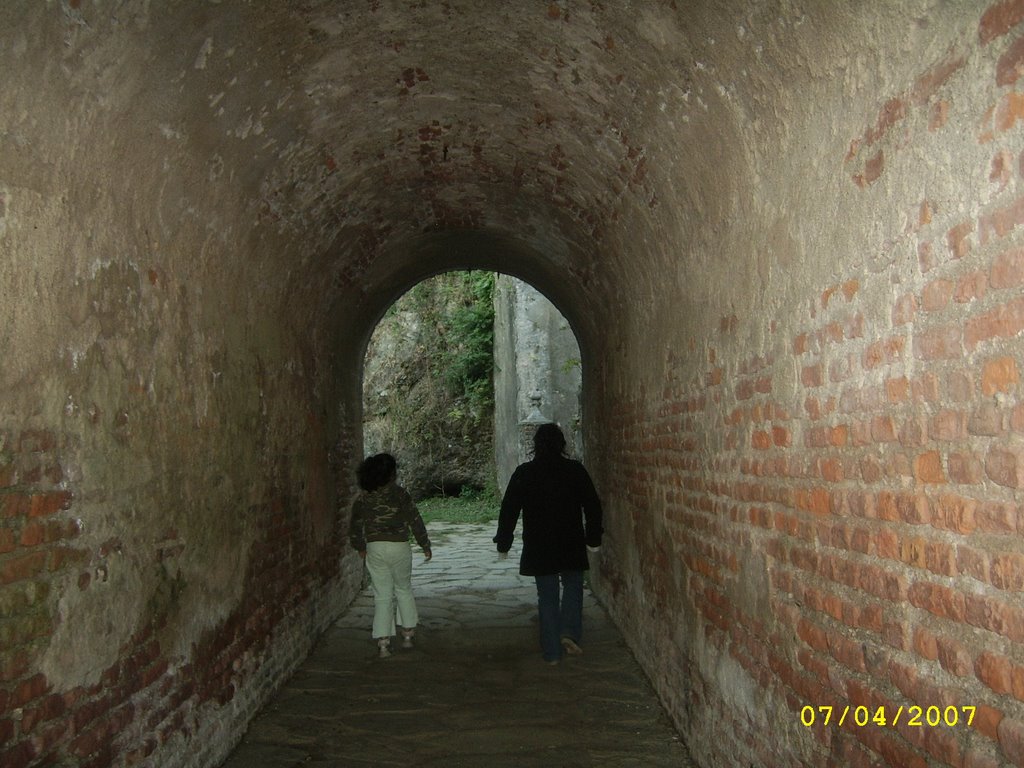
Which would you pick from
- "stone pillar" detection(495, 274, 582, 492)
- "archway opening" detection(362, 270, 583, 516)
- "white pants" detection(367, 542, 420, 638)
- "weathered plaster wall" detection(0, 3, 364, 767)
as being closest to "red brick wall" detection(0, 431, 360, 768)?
"weathered plaster wall" detection(0, 3, 364, 767)

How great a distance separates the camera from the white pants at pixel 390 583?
22.6 feet

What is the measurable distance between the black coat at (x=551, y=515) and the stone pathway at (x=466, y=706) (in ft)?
2.43

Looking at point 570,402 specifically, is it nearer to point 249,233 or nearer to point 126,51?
point 249,233

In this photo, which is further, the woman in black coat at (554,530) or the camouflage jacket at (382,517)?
the camouflage jacket at (382,517)

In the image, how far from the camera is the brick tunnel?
204 centimetres

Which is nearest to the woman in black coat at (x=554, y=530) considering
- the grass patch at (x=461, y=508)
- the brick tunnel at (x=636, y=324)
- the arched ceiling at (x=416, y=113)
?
the brick tunnel at (x=636, y=324)

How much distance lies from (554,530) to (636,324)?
65.8 inches

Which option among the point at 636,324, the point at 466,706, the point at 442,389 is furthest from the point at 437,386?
the point at 466,706

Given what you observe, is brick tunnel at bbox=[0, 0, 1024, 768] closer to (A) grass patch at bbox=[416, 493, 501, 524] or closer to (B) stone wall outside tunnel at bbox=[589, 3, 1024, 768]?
(B) stone wall outside tunnel at bbox=[589, 3, 1024, 768]

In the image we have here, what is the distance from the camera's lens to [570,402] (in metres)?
15.0

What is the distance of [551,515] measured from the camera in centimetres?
675

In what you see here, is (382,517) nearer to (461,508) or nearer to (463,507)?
(461,508)

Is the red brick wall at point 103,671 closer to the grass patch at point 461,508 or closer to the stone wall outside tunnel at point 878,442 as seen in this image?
the stone wall outside tunnel at point 878,442

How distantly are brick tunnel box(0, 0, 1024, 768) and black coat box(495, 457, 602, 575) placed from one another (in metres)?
0.58
